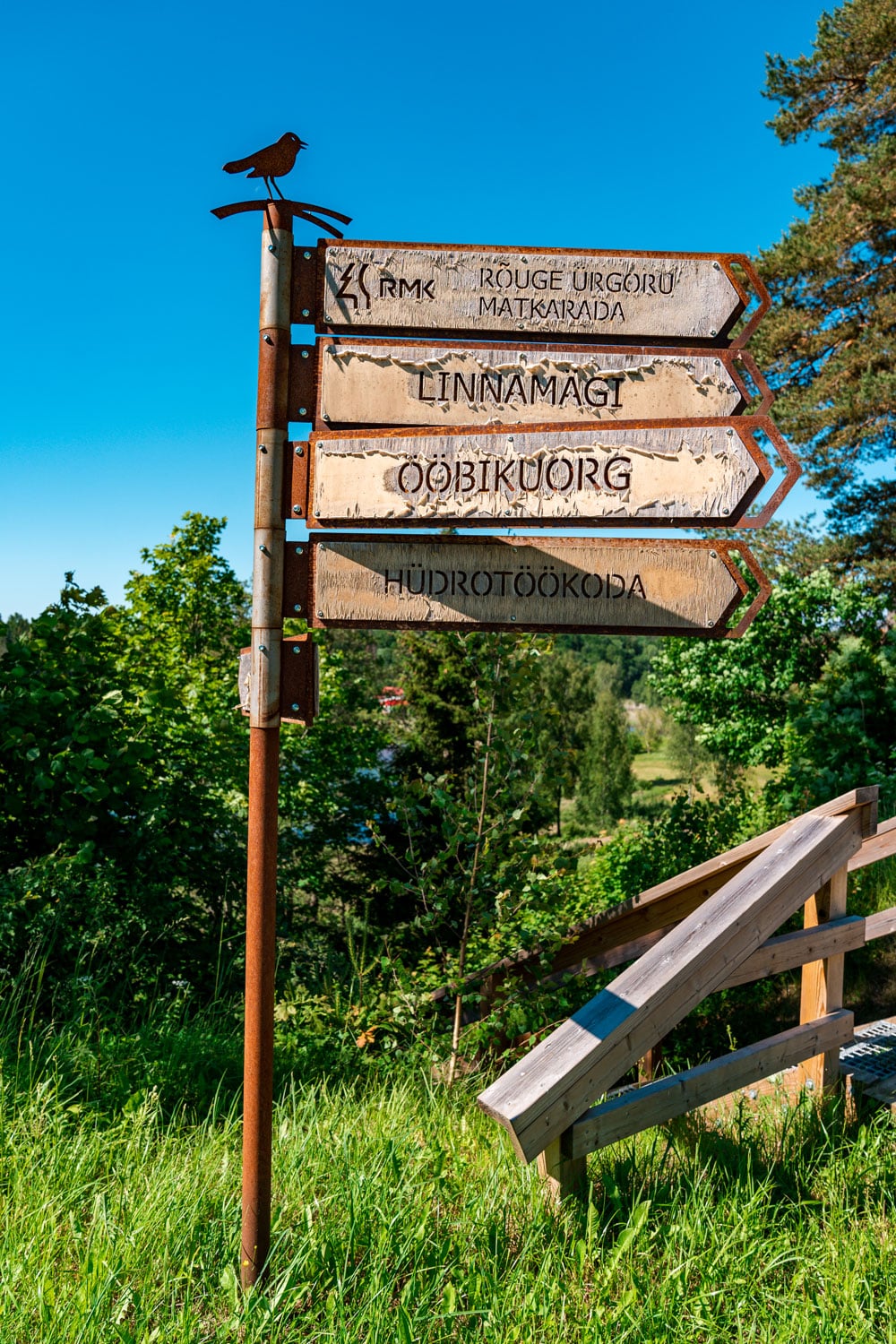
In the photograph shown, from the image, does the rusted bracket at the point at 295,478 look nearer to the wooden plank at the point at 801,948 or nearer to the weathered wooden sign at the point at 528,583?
the weathered wooden sign at the point at 528,583

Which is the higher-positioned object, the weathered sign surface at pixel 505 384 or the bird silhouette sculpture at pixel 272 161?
the bird silhouette sculpture at pixel 272 161

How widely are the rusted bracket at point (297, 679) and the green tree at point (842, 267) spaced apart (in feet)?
30.4

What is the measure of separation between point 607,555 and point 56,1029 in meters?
3.13

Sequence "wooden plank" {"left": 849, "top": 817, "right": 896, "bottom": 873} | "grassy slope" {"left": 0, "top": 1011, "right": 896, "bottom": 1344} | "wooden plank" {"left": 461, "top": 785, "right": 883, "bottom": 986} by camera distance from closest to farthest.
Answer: "grassy slope" {"left": 0, "top": 1011, "right": 896, "bottom": 1344} → "wooden plank" {"left": 849, "top": 817, "right": 896, "bottom": 873} → "wooden plank" {"left": 461, "top": 785, "right": 883, "bottom": 986}

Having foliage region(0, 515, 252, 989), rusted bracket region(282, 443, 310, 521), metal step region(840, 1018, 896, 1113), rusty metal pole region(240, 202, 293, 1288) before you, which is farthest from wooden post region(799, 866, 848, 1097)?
foliage region(0, 515, 252, 989)

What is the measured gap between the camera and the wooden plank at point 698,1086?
7.63ft

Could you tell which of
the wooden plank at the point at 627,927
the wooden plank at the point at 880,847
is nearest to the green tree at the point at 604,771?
the wooden plank at the point at 627,927

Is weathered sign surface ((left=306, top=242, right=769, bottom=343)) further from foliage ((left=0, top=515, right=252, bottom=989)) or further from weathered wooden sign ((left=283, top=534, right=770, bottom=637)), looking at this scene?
foliage ((left=0, top=515, right=252, bottom=989))

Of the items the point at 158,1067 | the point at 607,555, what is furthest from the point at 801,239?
the point at 158,1067

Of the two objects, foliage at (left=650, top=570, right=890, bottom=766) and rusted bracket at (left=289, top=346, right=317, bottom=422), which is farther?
foliage at (left=650, top=570, right=890, bottom=766)

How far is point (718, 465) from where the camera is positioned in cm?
209

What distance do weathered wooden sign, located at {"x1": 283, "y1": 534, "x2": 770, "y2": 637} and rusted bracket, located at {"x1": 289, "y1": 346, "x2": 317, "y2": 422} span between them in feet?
1.08

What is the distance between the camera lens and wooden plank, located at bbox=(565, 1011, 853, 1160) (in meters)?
2.32

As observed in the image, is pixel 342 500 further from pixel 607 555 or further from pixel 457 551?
pixel 607 555
